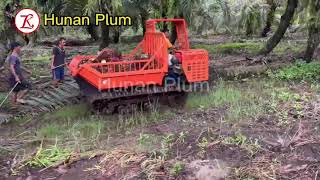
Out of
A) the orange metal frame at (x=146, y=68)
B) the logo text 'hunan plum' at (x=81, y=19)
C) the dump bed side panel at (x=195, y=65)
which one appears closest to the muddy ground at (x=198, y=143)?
the dump bed side panel at (x=195, y=65)

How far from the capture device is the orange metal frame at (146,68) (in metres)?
8.59

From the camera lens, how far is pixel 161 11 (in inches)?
602

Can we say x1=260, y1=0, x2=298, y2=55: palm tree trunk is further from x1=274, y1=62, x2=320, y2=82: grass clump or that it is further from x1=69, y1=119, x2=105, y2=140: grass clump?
x1=69, y1=119, x2=105, y2=140: grass clump

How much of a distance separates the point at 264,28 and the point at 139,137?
17.1 meters

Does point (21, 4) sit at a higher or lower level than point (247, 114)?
higher

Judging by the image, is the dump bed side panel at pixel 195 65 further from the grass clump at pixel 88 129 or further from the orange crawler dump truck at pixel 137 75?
the grass clump at pixel 88 129

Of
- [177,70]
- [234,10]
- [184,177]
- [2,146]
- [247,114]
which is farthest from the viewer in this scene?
[234,10]

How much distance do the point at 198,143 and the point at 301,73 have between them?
231 inches

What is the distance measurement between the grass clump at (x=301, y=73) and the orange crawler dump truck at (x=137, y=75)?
2.82 meters

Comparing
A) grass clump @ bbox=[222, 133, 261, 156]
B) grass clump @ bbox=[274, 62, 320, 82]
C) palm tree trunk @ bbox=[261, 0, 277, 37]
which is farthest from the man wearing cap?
palm tree trunk @ bbox=[261, 0, 277, 37]

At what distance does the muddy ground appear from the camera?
5680 millimetres

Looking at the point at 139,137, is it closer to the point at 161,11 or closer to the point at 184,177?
the point at 184,177

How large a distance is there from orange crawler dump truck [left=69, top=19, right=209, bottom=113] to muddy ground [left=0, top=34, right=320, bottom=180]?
389 millimetres

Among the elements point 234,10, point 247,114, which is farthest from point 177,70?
point 234,10
